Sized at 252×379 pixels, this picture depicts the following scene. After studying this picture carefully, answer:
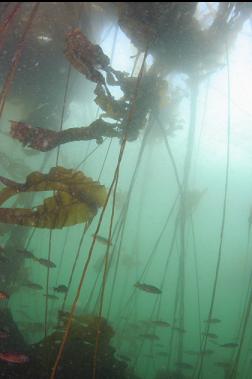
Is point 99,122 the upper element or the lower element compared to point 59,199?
upper

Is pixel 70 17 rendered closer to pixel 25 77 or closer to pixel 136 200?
pixel 25 77

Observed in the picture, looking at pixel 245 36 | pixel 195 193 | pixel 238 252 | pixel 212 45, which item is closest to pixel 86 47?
pixel 212 45

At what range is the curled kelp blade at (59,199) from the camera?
401cm

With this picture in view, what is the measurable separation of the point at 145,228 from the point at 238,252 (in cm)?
2109

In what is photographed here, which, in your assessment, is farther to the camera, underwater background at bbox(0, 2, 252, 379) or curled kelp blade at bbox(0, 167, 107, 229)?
underwater background at bbox(0, 2, 252, 379)

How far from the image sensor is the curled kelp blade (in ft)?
13.2

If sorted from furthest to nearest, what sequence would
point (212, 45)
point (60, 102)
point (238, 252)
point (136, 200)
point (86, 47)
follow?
point (238, 252) < point (136, 200) < point (60, 102) < point (212, 45) < point (86, 47)

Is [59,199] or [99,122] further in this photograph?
[99,122]

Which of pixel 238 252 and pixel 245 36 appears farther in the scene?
pixel 238 252

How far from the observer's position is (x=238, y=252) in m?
74.1

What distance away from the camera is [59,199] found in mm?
4113

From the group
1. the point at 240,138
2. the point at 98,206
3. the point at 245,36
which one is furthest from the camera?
the point at 240,138

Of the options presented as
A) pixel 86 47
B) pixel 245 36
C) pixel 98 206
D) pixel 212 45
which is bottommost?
pixel 98 206

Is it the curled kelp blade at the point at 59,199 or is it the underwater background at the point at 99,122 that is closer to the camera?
the curled kelp blade at the point at 59,199
